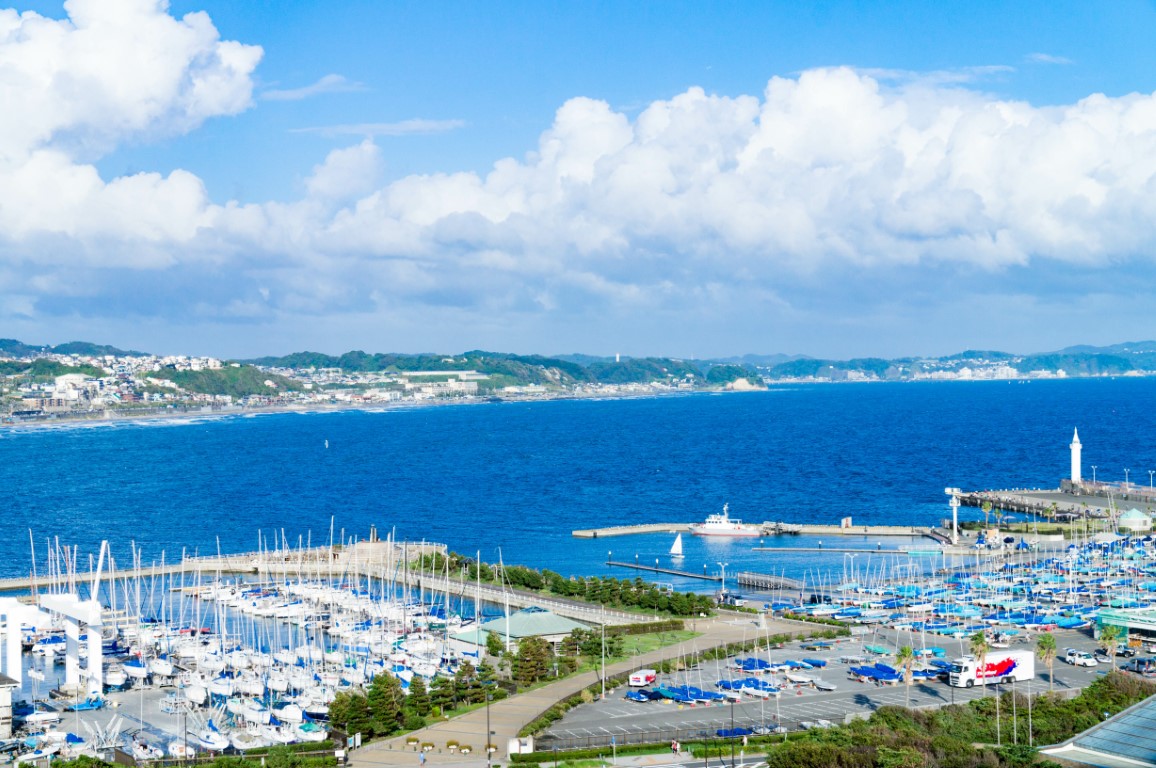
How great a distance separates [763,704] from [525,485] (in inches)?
3403

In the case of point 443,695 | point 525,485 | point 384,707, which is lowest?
point 525,485

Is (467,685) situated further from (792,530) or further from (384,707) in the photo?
(792,530)

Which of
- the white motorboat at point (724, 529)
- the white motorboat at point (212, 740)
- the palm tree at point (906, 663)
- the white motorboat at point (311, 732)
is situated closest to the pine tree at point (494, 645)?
the white motorboat at point (311, 732)

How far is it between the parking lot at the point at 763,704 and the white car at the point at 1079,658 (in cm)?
29

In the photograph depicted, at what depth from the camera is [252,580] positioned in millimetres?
74000

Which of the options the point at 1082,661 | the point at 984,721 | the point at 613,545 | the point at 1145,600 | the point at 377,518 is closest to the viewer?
the point at 984,721

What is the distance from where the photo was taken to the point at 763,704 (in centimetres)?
4056

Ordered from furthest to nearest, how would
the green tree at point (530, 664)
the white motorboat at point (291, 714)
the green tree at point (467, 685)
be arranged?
the green tree at point (530, 664)
the green tree at point (467, 685)
the white motorboat at point (291, 714)

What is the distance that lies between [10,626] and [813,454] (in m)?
124

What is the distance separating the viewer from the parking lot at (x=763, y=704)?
122ft

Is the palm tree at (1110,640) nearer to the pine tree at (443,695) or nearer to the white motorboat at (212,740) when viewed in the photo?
Result: the pine tree at (443,695)

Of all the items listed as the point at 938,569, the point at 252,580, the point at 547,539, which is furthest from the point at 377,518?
the point at 938,569

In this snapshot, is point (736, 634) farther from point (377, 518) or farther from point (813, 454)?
point (813, 454)

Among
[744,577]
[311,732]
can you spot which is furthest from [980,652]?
[744,577]
